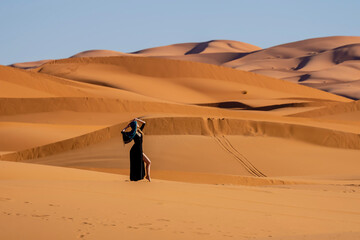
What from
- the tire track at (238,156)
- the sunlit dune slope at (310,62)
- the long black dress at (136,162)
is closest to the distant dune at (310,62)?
the sunlit dune slope at (310,62)

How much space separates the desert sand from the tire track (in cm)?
4

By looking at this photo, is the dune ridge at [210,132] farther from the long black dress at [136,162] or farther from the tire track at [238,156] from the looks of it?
the long black dress at [136,162]

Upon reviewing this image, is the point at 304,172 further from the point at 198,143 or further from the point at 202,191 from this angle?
the point at 202,191

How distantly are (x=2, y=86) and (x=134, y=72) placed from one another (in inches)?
1045

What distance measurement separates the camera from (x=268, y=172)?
69.3 ft

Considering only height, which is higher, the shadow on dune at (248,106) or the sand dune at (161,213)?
the sand dune at (161,213)

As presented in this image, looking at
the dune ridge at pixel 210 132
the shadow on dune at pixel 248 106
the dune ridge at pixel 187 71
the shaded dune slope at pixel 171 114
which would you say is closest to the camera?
the shaded dune slope at pixel 171 114

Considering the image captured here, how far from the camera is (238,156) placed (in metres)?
22.3

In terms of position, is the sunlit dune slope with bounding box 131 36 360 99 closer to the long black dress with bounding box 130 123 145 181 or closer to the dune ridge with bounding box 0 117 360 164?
the dune ridge with bounding box 0 117 360 164

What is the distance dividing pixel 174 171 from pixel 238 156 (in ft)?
11.1

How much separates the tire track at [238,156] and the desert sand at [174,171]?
0.04 meters

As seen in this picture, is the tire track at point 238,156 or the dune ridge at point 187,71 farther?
the dune ridge at point 187,71

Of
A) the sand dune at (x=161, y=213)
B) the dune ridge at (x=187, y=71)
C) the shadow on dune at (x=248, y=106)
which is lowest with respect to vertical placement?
the shadow on dune at (x=248, y=106)

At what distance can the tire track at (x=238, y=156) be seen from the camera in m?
20.9
